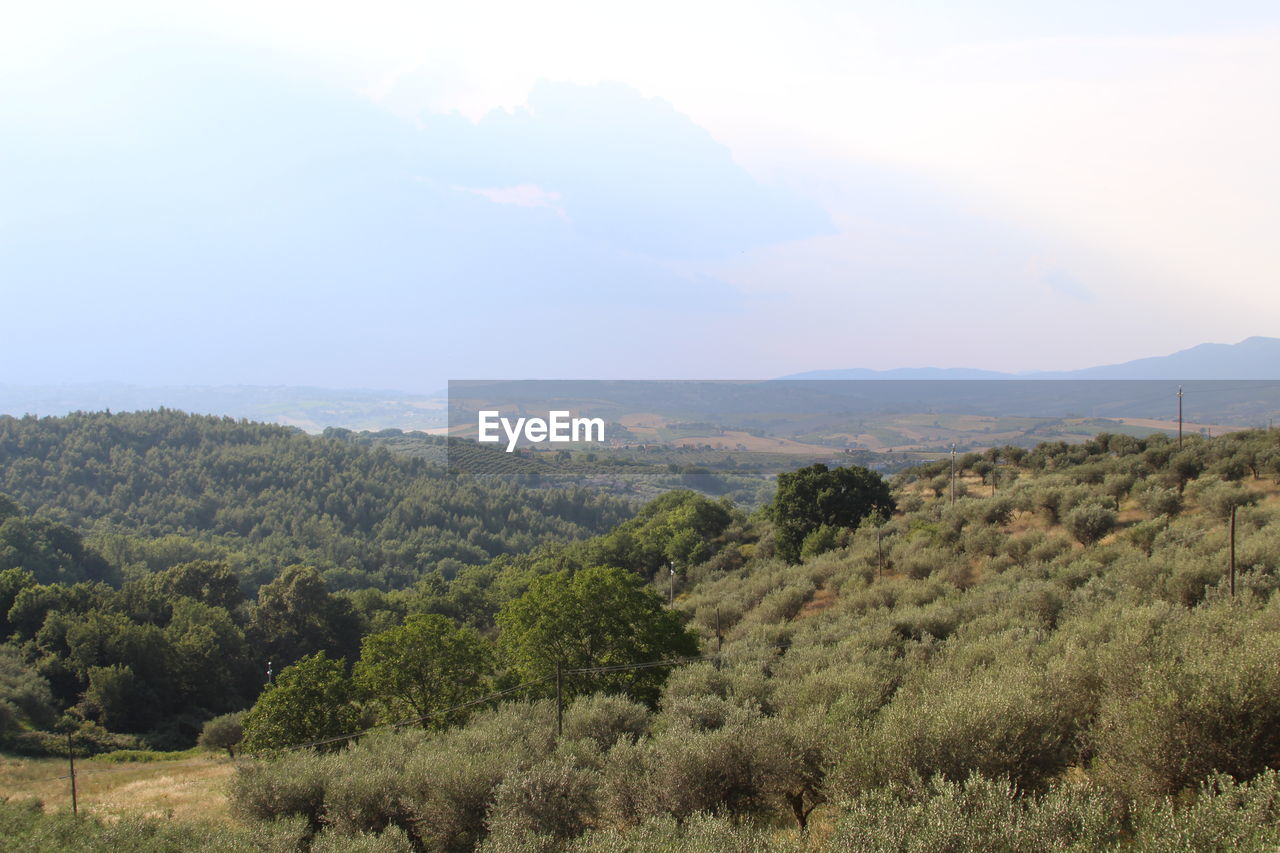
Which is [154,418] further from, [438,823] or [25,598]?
[438,823]

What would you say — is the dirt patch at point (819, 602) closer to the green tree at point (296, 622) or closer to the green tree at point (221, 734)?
the green tree at point (221, 734)

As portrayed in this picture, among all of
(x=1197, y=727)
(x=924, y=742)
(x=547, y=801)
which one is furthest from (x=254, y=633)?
(x=1197, y=727)

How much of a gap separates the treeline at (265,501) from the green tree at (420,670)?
5666cm

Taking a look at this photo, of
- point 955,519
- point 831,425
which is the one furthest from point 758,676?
point 831,425

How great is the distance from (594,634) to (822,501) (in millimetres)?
21966

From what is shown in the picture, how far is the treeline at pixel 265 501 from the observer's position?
82125 mm

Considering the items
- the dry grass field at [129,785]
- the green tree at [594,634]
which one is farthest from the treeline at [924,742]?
the dry grass field at [129,785]

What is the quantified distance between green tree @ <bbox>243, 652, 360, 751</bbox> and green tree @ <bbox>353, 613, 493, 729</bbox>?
830 millimetres

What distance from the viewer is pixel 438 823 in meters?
10.9

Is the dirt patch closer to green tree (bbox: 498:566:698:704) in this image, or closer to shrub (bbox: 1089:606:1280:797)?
green tree (bbox: 498:566:698:704)

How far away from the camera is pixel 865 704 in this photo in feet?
37.3

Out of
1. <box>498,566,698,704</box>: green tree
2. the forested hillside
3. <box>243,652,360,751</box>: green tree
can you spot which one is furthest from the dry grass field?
<box>498,566,698,704</box>: green tree

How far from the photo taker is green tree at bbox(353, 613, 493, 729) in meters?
21.3

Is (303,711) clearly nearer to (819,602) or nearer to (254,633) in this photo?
(819,602)
